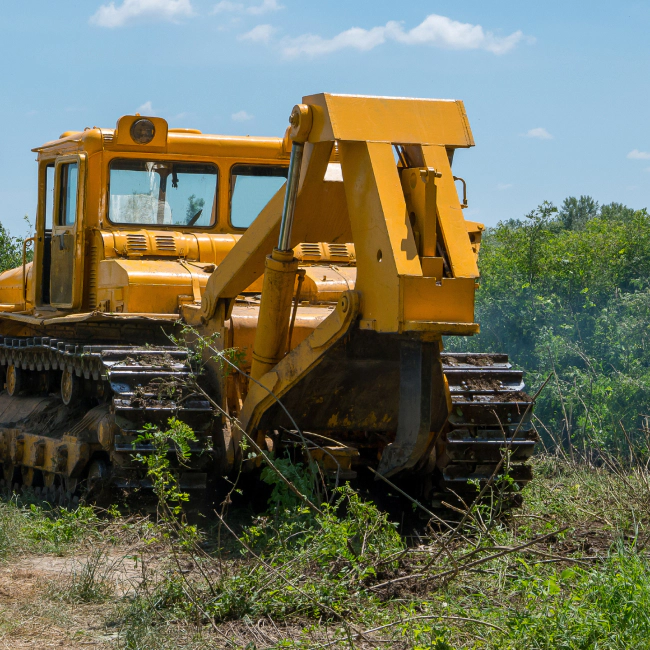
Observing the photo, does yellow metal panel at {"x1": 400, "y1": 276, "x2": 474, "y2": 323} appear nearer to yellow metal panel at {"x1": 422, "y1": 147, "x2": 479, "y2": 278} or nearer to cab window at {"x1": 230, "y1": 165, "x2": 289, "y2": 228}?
yellow metal panel at {"x1": 422, "y1": 147, "x2": 479, "y2": 278}

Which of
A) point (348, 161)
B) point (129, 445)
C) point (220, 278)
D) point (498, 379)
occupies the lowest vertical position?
point (129, 445)

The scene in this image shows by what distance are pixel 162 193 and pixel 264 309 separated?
2.80 metres

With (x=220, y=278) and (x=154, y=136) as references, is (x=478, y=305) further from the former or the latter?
(x=220, y=278)

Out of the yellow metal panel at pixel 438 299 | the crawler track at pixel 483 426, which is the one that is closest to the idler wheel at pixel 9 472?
the crawler track at pixel 483 426

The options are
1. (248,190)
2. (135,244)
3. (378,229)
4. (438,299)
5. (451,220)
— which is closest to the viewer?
(438,299)

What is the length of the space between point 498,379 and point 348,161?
2141 millimetres

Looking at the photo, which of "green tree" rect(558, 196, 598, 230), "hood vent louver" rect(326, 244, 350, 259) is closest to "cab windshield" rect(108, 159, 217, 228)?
"hood vent louver" rect(326, 244, 350, 259)

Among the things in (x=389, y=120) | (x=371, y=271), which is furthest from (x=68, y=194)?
(x=371, y=271)

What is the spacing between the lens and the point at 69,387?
8578 mm

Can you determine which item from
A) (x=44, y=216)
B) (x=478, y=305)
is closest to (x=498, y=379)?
(x=44, y=216)

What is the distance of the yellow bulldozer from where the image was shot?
601 cm

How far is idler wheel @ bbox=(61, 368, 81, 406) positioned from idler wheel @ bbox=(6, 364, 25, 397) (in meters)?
1.26

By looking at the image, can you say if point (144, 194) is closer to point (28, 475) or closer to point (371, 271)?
point (28, 475)

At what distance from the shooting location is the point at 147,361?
7312mm
